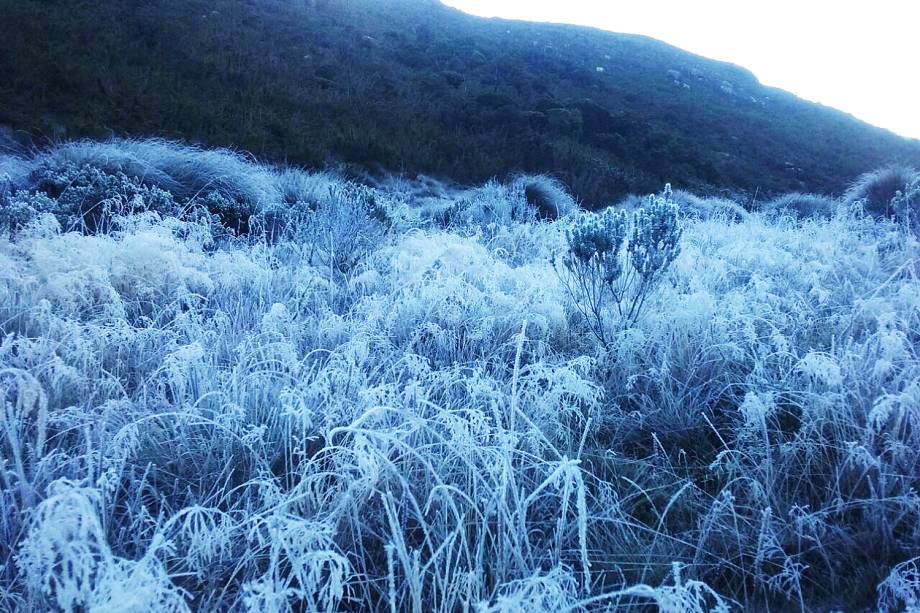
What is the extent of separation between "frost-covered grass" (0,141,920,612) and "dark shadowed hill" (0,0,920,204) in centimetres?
659

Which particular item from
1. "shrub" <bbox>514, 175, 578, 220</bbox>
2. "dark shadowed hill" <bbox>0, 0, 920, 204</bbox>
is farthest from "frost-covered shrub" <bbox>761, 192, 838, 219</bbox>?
"shrub" <bbox>514, 175, 578, 220</bbox>

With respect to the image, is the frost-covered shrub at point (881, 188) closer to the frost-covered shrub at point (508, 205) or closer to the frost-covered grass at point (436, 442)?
the frost-covered shrub at point (508, 205)

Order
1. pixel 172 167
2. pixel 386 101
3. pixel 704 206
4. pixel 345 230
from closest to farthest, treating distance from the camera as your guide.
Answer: pixel 345 230, pixel 172 167, pixel 704 206, pixel 386 101

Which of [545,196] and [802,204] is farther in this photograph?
[802,204]

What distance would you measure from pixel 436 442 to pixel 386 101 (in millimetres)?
14255

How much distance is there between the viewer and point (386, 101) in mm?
14945

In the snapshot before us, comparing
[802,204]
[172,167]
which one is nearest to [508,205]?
[172,167]

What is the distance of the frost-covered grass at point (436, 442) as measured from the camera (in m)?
Answer: 1.50

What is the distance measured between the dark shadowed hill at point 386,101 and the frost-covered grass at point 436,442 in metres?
6.59

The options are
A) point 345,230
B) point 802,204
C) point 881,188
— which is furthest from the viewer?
point 802,204

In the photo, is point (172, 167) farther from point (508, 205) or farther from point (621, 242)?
point (621, 242)

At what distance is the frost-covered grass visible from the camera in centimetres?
150

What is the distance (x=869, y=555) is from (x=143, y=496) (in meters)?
2.32

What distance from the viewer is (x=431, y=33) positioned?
23.8 meters
